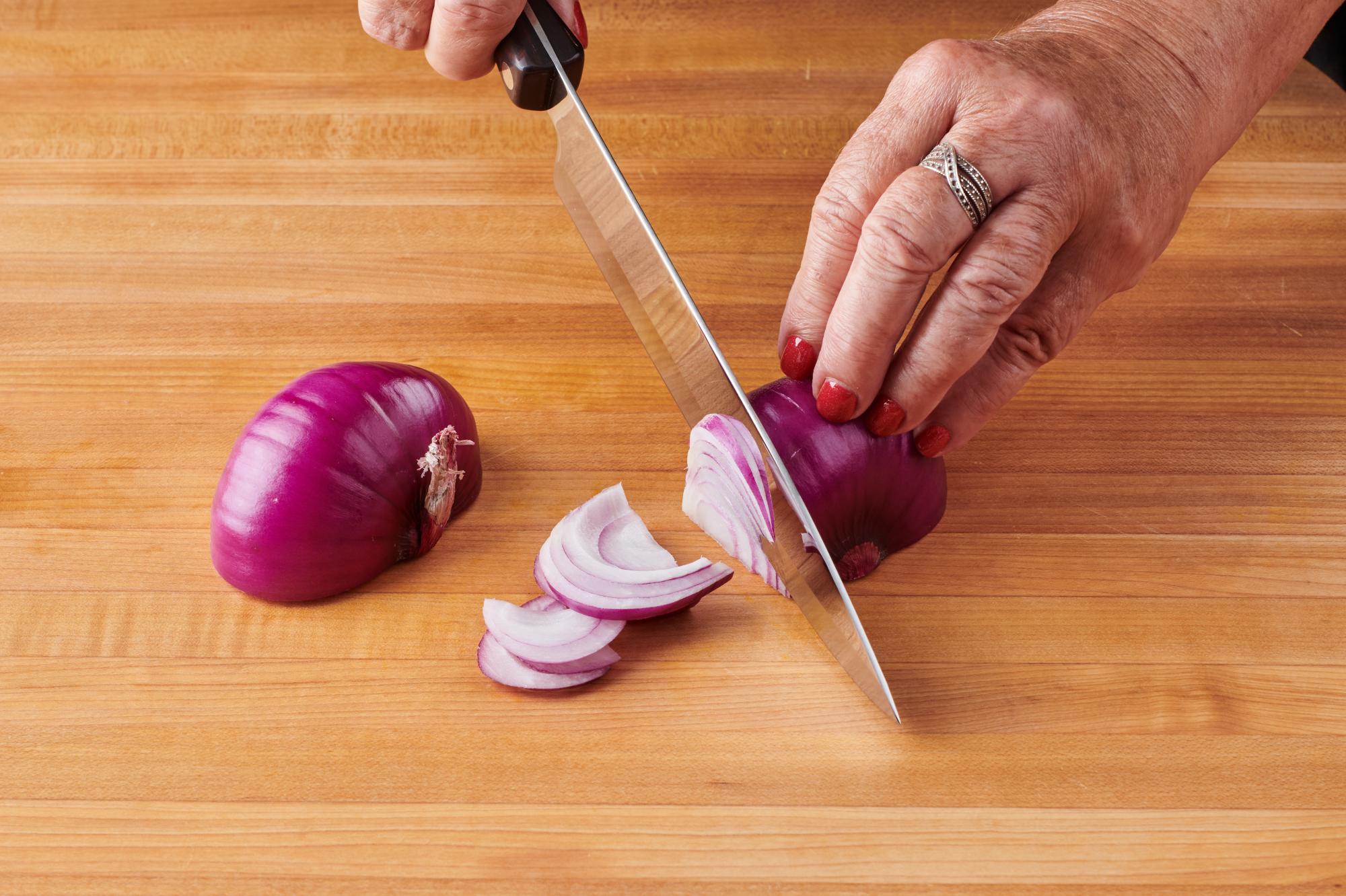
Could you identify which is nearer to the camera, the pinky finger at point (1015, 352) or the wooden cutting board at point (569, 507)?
the wooden cutting board at point (569, 507)

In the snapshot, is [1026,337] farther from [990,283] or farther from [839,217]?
[839,217]

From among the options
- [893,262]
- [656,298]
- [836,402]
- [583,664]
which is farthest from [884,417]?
[583,664]

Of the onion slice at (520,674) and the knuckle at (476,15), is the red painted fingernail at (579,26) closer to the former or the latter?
the knuckle at (476,15)

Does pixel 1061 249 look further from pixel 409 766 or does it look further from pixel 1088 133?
pixel 409 766

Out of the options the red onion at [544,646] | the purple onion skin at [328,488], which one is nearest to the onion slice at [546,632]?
the red onion at [544,646]

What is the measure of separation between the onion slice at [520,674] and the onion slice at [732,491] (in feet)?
0.63

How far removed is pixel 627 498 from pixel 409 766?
390mm

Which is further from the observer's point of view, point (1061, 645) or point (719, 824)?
point (1061, 645)

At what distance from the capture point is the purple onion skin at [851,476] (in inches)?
44.1

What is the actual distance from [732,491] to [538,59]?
48 centimetres

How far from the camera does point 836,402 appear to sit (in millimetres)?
1113

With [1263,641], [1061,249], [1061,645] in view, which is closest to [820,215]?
[1061,249]

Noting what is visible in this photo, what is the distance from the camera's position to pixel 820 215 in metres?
1.15

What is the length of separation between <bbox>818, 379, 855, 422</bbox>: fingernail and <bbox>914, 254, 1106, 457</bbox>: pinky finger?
103mm
